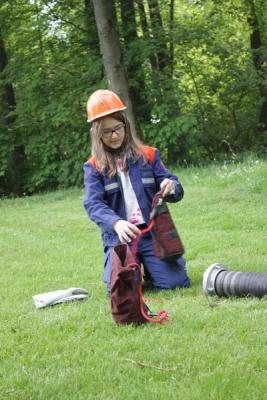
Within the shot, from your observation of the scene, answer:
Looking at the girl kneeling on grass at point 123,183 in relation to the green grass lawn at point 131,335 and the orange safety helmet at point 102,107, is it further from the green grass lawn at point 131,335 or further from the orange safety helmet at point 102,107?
the green grass lawn at point 131,335

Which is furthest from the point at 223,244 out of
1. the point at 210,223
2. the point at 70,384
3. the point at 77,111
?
the point at 77,111

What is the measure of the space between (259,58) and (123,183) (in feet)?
41.8

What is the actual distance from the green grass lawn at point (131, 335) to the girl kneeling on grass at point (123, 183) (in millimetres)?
237

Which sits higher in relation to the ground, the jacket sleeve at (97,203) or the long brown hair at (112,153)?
the long brown hair at (112,153)

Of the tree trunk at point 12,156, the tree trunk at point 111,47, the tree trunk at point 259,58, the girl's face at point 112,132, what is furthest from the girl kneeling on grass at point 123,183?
the tree trunk at point 12,156

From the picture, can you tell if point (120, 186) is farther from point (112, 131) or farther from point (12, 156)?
point (12, 156)

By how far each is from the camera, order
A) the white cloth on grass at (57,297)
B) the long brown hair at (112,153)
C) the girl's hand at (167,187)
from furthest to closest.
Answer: the long brown hair at (112,153), the white cloth on grass at (57,297), the girl's hand at (167,187)

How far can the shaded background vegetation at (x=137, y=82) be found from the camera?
15000 mm

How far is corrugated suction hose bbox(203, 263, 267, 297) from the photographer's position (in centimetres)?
408

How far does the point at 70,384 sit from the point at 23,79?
1452 centimetres

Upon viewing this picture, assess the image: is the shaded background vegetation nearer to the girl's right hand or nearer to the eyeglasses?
the eyeglasses

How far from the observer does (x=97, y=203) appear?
4602mm

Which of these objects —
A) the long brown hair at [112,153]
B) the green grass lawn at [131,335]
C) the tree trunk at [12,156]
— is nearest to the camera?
the green grass lawn at [131,335]

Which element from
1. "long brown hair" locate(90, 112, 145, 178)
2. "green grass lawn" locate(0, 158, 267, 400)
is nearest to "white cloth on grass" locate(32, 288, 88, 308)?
"green grass lawn" locate(0, 158, 267, 400)
